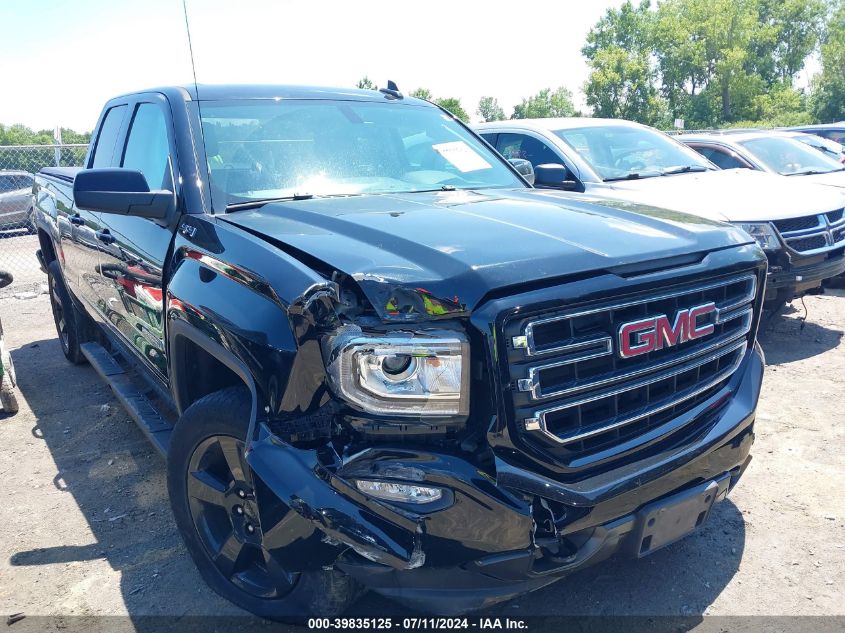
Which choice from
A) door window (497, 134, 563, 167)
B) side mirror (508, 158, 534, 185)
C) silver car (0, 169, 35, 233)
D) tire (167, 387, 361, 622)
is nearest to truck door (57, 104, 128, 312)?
tire (167, 387, 361, 622)

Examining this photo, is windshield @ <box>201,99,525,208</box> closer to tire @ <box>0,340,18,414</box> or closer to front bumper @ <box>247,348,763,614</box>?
front bumper @ <box>247,348,763,614</box>

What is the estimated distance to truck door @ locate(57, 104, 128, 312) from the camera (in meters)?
4.38

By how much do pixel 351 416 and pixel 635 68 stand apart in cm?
6318

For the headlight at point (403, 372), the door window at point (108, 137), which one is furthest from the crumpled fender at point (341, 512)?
the door window at point (108, 137)

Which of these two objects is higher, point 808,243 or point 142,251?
point 142,251

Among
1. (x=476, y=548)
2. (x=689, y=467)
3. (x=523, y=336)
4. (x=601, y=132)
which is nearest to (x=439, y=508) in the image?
(x=476, y=548)

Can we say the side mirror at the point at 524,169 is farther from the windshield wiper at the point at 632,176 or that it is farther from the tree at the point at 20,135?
the tree at the point at 20,135

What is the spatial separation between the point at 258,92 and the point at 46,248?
11.8 feet

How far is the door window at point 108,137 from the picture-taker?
452 cm

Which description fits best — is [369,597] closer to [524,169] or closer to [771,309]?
[524,169]

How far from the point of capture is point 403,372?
206 cm

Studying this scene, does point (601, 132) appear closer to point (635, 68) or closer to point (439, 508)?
point (439, 508)

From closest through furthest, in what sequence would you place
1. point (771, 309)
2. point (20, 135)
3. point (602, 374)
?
point (602, 374)
point (771, 309)
point (20, 135)

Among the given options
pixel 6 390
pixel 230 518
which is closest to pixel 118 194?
pixel 230 518
